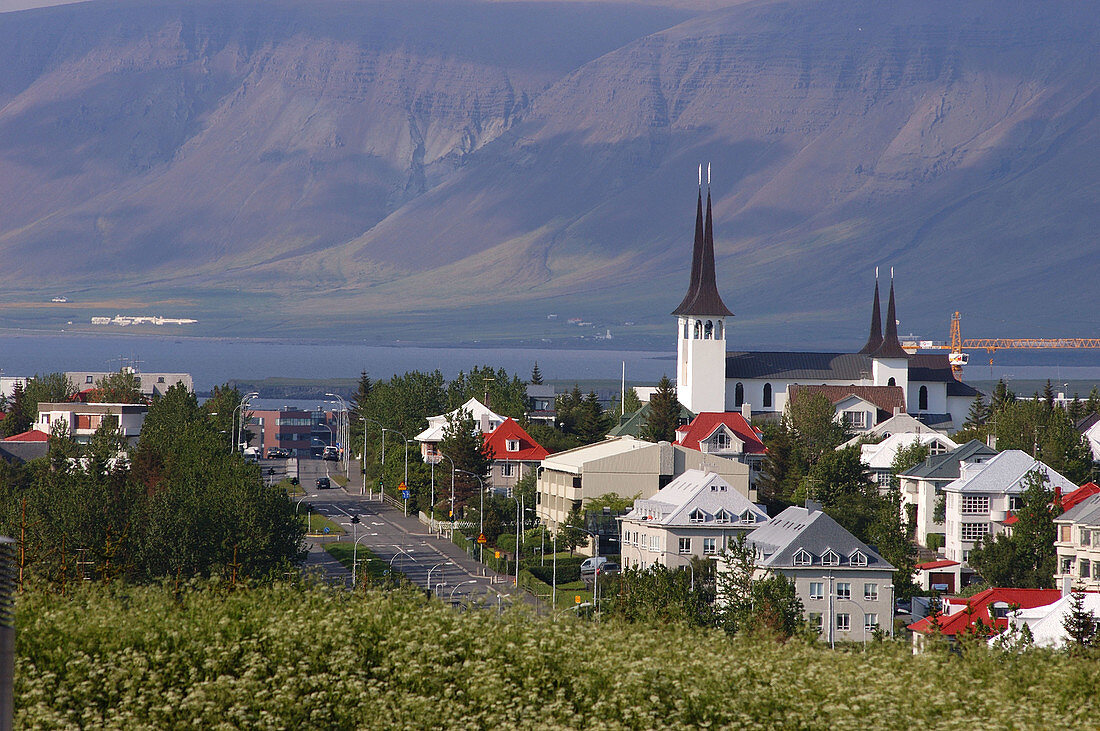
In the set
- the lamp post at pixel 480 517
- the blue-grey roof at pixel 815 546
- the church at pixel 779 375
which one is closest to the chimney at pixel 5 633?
the blue-grey roof at pixel 815 546

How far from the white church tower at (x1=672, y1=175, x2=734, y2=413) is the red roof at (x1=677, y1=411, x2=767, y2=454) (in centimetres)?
2791

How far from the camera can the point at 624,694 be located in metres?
28.9

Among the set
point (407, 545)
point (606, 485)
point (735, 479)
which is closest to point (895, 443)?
point (735, 479)

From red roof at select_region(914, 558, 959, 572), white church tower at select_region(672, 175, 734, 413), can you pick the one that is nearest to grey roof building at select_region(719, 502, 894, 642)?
red roof at select_region(914, 558, 959, 572)

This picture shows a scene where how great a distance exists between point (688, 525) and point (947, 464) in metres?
20.1

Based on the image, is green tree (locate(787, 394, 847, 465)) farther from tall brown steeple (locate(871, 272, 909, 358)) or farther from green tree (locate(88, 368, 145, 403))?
green tree (locate(88, 368, 145, 403))

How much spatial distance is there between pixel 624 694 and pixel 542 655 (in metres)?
2.02

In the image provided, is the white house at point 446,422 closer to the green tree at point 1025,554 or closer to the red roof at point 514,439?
the red roof at point 514,439

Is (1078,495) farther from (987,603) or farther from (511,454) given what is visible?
(511,454)

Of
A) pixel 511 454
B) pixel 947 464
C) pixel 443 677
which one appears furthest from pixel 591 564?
pixel 443 677

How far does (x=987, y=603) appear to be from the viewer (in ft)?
196

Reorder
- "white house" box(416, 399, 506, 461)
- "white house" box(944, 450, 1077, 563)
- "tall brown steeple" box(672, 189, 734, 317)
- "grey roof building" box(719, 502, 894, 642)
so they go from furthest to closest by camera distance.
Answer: "tall brown steeple" box(672, 189, 734, 317) → "white house" box(416, 399, 506, 461) → "white house" box(944, 450, 1077, 563) → "grey roof building" box(719, 502, 894, 642)

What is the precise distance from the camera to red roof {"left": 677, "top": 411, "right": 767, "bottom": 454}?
111637mm

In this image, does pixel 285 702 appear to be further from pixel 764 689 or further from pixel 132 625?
pixel 764 689
